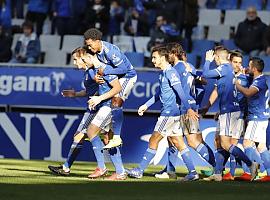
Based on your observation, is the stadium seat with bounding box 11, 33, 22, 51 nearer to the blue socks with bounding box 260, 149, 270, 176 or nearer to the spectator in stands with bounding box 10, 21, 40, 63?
the spectator in stands with bounding box 10, 21, 40, 63

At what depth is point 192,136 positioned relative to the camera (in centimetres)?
1495

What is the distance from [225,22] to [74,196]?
12.7 metres

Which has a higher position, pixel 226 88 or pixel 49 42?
pixel 226 88

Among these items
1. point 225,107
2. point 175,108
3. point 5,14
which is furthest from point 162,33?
point 175,108

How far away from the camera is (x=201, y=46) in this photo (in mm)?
22125

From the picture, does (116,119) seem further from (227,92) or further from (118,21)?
(118,21)

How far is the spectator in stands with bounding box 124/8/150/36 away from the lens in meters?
22.7

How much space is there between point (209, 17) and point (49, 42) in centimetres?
388

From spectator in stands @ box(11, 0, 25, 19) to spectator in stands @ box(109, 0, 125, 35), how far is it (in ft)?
8.65

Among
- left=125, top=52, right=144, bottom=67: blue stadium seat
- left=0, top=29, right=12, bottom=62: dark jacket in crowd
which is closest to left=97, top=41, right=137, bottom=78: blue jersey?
left=125, top=52, right=144, bottom=67: blue stadium seat

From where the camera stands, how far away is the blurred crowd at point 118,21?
69.5 feet

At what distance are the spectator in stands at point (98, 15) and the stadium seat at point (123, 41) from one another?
1.12 feet

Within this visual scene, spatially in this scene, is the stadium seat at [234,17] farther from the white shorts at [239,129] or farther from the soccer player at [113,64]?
the soccer player at [113,64]

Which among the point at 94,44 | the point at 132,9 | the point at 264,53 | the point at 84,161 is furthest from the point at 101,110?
the point at 132,9
